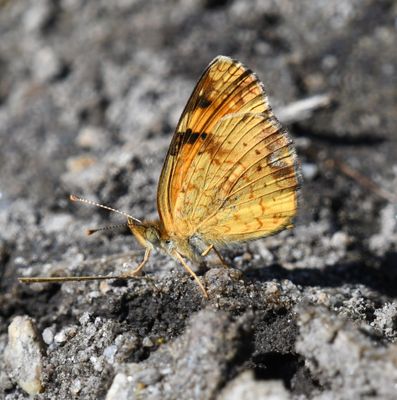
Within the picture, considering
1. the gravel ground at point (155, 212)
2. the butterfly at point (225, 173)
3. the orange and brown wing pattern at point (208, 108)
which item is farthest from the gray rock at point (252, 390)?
the orange and brown wing pattern at point (208, 108)

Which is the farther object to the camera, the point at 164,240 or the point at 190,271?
the point at 164,240

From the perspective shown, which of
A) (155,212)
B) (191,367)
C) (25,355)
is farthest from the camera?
(155,212)

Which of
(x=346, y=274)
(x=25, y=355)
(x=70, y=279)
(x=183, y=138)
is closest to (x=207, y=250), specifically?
(x=183, y=138)

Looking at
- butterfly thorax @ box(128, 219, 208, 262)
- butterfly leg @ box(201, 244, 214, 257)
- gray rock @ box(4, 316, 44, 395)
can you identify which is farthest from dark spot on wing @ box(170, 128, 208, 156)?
gray rock @ box(4, 316, 44, 395)

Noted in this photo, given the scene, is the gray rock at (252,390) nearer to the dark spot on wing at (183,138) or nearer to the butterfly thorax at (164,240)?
the butterfly thorax at (164,240)

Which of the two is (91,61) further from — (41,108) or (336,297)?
(336,297)

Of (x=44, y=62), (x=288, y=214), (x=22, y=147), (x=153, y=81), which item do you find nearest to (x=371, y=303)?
(x=288, y=214)

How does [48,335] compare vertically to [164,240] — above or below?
below

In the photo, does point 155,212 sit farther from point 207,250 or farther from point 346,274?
point 346,274
